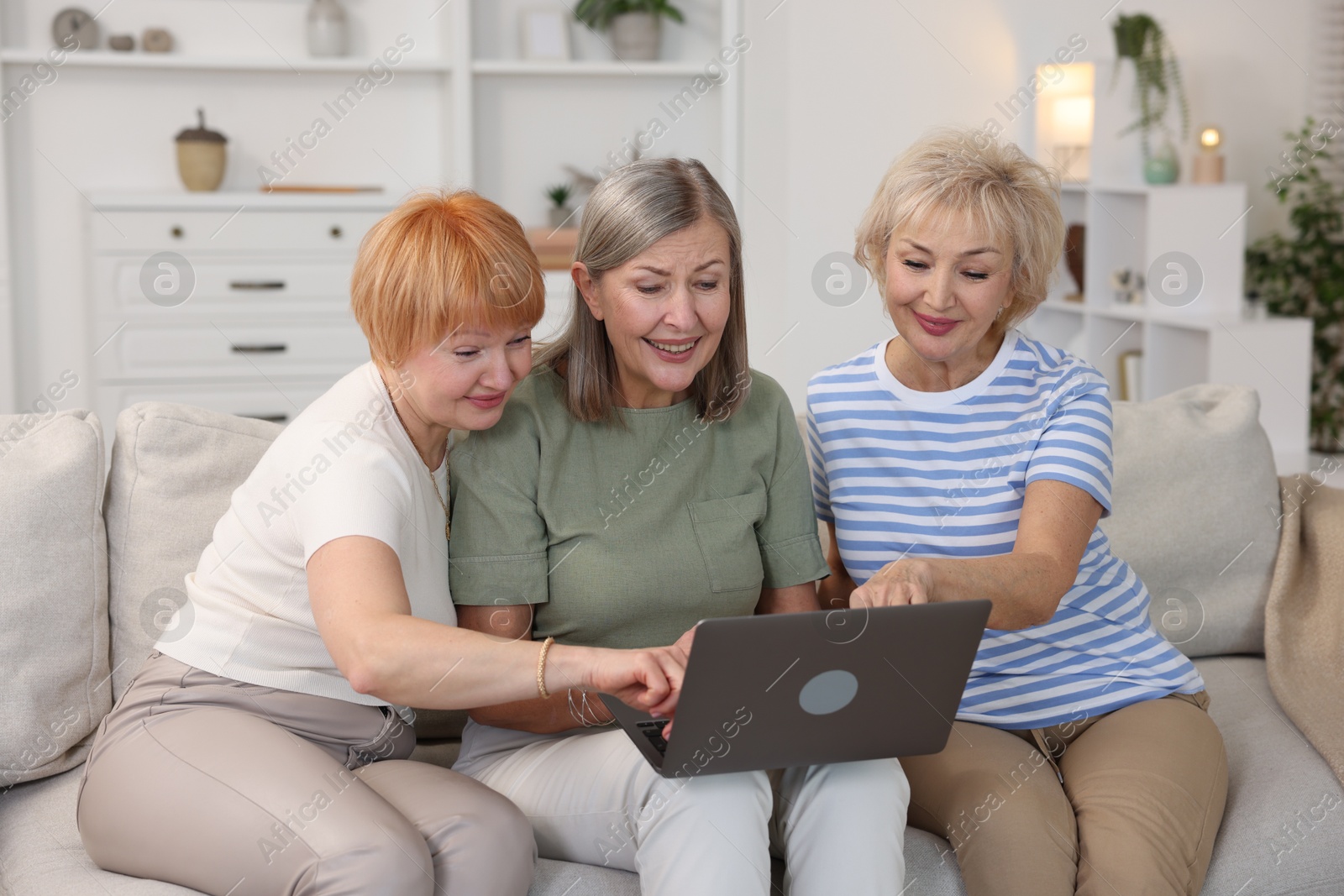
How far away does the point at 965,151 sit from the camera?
1564 mm

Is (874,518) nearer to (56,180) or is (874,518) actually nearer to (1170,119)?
(1170,119)

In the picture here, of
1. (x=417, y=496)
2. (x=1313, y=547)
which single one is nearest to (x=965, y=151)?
(x=417, y=496)

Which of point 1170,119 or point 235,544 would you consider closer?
point 235,544

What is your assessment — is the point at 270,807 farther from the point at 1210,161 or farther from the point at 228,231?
the point at 1210,161

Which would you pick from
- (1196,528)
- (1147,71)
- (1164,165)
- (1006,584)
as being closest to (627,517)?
(1006,584)

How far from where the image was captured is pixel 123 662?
5.23 ft

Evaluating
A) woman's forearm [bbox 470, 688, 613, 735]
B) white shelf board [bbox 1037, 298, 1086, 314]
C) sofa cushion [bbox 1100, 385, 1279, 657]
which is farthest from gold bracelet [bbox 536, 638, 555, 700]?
white shelf board [bbox 1037, 298, 1086, 314]

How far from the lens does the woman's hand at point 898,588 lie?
1.30 m

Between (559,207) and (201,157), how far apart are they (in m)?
1.25

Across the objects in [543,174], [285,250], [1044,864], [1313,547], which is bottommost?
[1044,864]

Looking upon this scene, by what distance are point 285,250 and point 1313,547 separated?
3.31m

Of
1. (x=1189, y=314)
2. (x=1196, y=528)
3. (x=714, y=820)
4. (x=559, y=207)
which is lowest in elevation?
(x=714, y=820)

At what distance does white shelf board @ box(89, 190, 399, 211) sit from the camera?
3.96 metres

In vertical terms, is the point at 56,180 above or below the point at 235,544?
above
